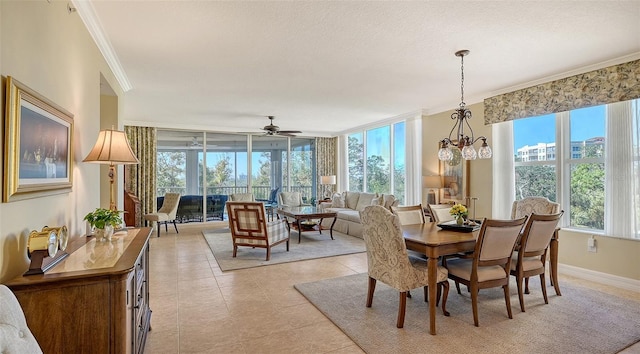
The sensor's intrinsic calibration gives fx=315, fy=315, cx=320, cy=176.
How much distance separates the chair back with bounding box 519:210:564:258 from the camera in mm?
2887

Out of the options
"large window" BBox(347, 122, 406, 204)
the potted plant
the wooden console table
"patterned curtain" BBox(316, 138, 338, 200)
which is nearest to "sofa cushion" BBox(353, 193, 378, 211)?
"large window" BBox(347, 122, 406, 204)

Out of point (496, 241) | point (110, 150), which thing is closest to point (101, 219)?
point (110, 150)

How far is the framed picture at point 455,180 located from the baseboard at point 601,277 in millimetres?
1685

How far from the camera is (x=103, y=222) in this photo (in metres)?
2.18

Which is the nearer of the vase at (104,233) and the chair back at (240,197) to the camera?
the vase at (104,233)

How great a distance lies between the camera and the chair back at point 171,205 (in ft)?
23.1

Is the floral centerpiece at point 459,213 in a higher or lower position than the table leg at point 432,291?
higher

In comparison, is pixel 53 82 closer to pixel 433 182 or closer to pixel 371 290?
pixel 371 290

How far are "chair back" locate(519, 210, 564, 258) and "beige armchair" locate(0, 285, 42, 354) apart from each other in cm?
343

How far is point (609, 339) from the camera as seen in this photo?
8.09 ft

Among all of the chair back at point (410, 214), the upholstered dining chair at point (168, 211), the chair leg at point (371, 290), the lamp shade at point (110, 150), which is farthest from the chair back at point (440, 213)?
the upholstered dining chair at point (168, 211)

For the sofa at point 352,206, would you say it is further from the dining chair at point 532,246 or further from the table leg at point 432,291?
the table leg at point 432,291

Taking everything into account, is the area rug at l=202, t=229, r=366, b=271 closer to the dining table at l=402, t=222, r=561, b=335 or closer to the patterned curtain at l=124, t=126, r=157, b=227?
the patterned curtain at l=124, t=126, r=157, b=227

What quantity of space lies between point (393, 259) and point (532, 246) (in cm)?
143
